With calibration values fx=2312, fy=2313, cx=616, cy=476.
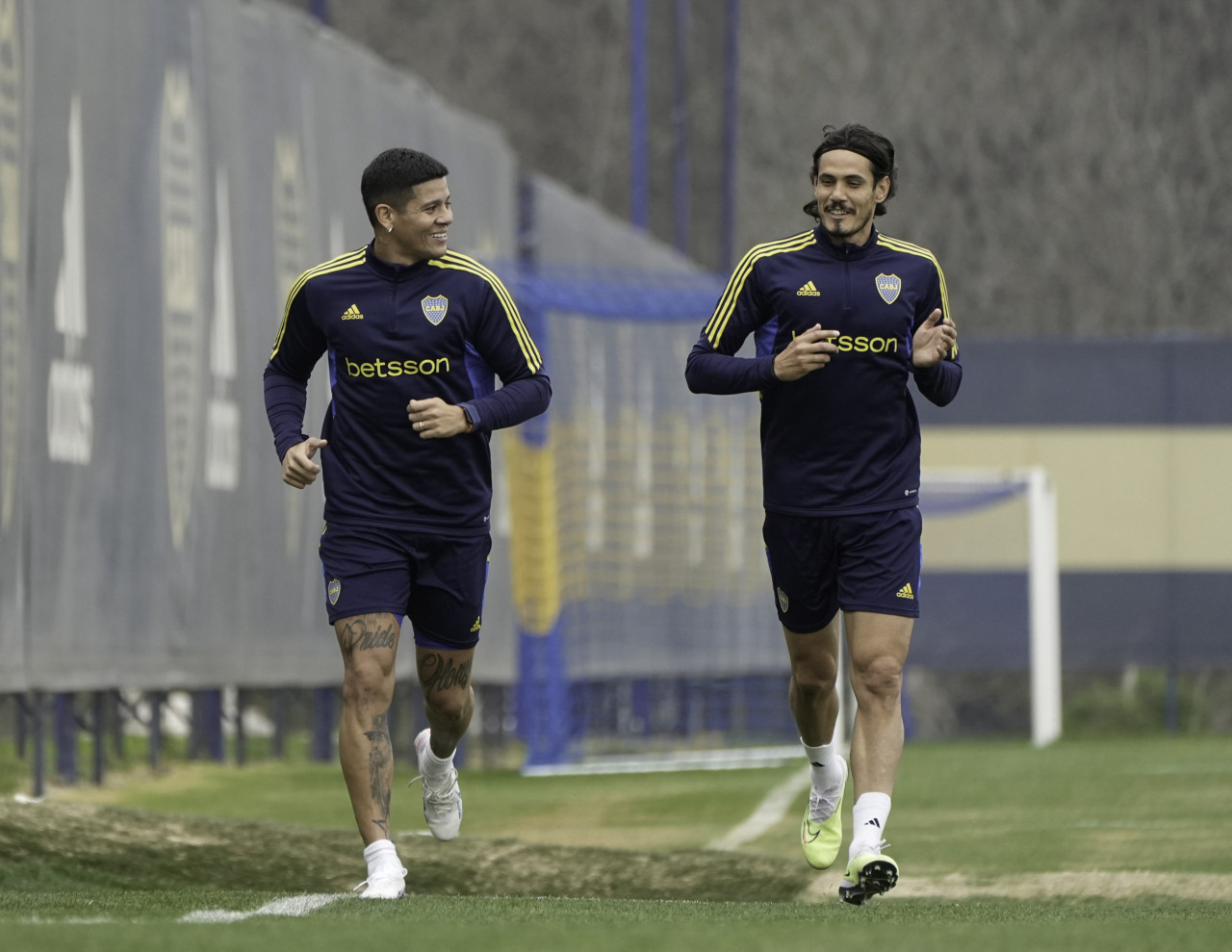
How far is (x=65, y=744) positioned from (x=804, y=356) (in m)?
5.43

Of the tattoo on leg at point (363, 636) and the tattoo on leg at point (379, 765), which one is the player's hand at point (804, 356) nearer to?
the tattoo on leg at point (363, 636)

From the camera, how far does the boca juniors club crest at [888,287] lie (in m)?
6.77

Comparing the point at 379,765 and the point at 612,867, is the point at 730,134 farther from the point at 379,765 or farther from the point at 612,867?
the point at 379,765

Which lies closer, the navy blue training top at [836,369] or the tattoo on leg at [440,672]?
the navy blue training top at [836,369]

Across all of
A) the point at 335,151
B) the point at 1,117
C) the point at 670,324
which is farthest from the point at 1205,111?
the point at 1,117

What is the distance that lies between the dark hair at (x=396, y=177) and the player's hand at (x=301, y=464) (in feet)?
2.27

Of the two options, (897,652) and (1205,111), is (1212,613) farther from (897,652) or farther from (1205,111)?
(897,652)

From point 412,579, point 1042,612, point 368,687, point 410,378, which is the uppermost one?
point 410,378

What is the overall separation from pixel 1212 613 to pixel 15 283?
15.9 meters

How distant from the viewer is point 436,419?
655 centimetres

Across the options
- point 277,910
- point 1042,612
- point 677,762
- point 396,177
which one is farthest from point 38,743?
point 1042,612

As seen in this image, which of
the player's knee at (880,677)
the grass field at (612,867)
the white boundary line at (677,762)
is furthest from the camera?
the white boundary line at (677,762)

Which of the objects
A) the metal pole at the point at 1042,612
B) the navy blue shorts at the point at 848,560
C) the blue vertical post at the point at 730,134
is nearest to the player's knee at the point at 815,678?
the navy blue shorts at the point at 848,560

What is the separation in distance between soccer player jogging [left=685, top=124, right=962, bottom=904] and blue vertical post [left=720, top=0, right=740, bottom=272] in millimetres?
22820
